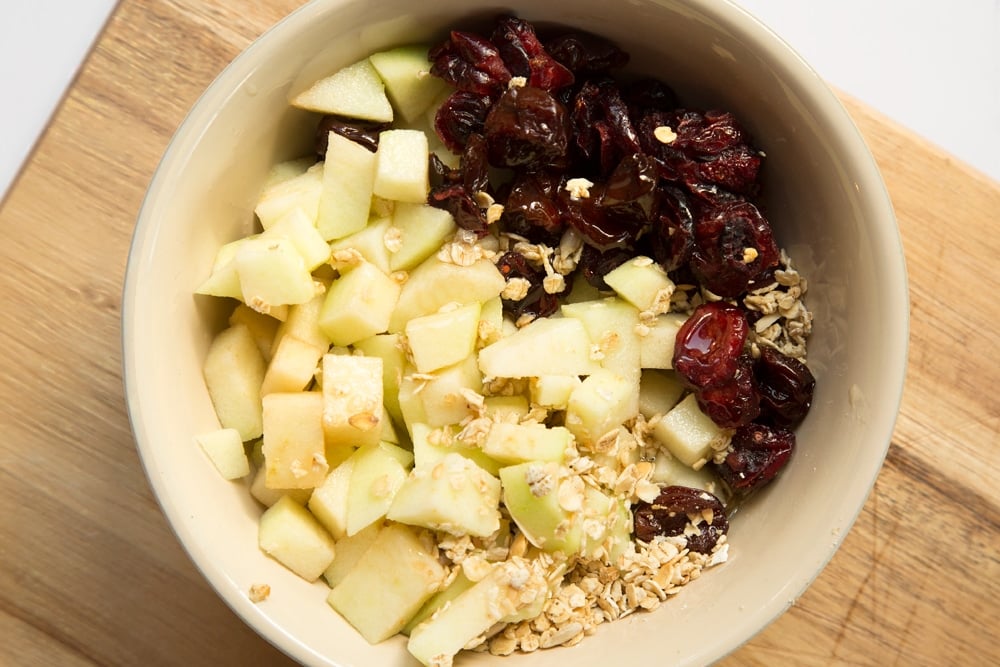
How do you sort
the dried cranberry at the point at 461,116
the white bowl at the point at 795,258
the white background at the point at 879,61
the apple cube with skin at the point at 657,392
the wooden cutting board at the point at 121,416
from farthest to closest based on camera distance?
the white background at the point at 879,61 < the wooden cutting board at the point at 121,416 < the apple cube with skin at the point at 657,392 < the dried cranberry at the point at 461,116 < the white bowl at the point at 795,258

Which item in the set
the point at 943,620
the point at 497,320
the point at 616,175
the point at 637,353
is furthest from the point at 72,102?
the point at 943,620

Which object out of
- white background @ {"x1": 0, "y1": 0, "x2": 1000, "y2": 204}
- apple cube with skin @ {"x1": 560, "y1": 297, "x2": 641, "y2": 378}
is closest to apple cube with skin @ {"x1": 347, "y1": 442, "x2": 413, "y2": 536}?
apple cube with skin @ {"x1": 560, "y1": 297, "x2": 641, "y2": 378}

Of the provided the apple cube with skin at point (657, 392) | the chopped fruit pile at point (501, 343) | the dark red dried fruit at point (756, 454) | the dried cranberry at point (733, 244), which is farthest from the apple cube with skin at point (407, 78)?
the dark red dried fruit at point (756, 454)

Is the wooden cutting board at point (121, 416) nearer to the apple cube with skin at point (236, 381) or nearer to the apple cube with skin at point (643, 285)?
the apple cube with skin at point (236, 381)

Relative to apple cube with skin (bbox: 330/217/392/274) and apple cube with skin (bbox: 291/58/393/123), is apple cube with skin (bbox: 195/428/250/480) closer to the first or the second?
apple cube with skin (bbox: 330/217/392/274)

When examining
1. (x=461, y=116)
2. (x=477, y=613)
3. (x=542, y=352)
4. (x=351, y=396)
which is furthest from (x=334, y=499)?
(x=461, y=116)

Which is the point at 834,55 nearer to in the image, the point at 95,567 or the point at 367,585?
the point at 367,585

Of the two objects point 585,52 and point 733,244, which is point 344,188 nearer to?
point 585,52

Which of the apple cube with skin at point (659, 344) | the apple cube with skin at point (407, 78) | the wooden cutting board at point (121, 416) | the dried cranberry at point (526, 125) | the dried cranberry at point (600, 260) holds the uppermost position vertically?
the dried cranberry at point (526, 125)
